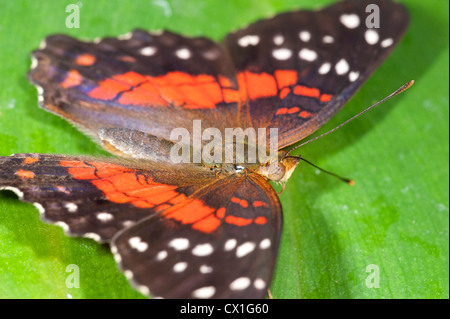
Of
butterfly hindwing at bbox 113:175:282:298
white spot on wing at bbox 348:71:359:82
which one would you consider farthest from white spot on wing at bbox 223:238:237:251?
white spot on wing at bbox 348:71:359:82

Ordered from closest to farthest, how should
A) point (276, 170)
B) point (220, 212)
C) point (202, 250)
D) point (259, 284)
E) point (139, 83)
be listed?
point (259, 284)
point (202, 250)
point (220, 212)
point (276, 170)
point (139, 83)

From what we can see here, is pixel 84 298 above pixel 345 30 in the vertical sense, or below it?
below

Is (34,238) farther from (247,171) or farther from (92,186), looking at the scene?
(247,171)

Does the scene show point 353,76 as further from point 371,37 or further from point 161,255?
point 161,255

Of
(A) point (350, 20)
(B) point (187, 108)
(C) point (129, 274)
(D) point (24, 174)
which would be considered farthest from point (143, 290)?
(A) point (350, 20)

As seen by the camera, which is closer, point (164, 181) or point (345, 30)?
point (164, 181)

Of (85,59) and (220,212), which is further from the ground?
(85,59)

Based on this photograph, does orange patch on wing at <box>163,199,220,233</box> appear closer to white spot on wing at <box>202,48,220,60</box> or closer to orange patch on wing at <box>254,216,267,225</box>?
orange patch on wing at <box>254,216,267,225</box>

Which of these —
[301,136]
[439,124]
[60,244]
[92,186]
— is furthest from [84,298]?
[439,124]
